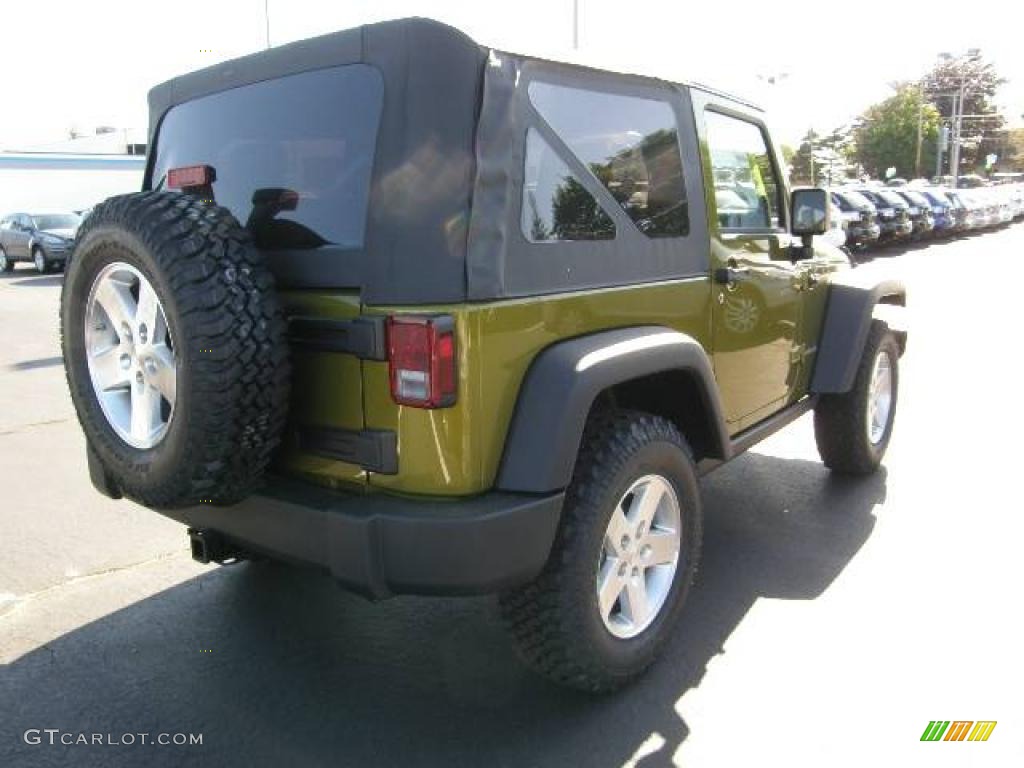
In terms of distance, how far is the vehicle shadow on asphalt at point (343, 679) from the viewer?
→ 8.32ft

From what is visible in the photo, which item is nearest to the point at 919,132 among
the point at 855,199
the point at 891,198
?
the point at 891,198

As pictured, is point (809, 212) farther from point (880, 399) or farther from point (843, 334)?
point (880, 399)

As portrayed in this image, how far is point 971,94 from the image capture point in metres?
75.8

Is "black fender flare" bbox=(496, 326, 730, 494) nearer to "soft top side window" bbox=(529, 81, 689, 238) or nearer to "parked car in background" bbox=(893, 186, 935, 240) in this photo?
"soft top side window" bbox=(529, 81, 689, 238)

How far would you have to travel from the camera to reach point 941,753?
249 centimetres

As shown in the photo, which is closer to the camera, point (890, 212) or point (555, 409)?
point (555, 409)

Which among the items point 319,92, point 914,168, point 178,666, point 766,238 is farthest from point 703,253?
point 914,168

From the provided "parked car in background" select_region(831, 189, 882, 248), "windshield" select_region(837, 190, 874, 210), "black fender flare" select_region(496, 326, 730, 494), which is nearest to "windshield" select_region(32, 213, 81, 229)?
"parked car in background" select_region(831, 189, 882, 248)

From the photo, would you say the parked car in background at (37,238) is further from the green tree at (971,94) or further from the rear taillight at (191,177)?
the green tree at (971,94)

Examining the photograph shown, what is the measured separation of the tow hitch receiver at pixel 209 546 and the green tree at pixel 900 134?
68.3m

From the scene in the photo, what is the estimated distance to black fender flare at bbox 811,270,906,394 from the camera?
420cm

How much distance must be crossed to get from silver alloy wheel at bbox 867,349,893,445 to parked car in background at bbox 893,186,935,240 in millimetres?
18878

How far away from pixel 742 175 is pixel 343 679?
2.58m

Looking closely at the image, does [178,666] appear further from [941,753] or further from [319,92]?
[941,753]
